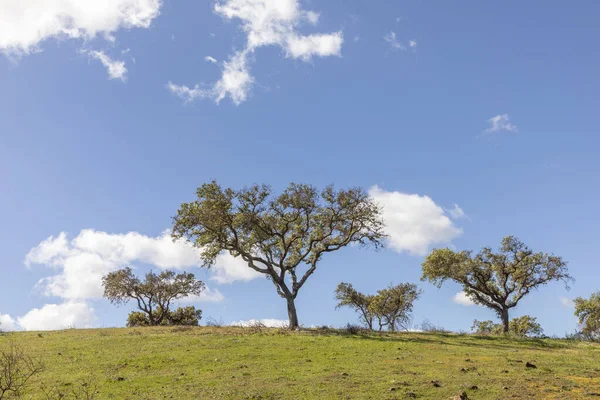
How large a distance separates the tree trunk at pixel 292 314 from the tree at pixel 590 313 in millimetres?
46517

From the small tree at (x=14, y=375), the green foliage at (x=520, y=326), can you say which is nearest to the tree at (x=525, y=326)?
the green foliage at (x=520, y=326)

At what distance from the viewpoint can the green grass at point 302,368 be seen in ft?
56.2

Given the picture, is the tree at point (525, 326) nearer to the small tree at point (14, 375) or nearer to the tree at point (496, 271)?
the tree at point (496, 271)

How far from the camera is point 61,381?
20734mm

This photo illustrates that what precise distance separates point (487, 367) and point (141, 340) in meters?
23.9

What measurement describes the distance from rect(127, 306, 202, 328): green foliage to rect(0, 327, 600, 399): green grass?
1705 inches

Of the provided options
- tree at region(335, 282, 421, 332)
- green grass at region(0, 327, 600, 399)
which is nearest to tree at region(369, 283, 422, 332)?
tree at region(335, 282, 421, 332)

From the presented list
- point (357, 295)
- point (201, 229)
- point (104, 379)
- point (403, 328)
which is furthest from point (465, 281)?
point (104, 379)

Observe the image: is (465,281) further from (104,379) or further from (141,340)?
(104,379)

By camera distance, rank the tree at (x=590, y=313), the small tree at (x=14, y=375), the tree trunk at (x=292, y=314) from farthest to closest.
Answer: the tree at (x=590, y=313) → the tree trunk at (x=292, y=314) → the small tree at (x=14, y=375)

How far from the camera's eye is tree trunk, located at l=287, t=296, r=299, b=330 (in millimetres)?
42547

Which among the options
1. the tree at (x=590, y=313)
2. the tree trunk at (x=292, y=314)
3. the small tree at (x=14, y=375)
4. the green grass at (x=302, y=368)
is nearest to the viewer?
the small tree at (x=14, y=375)

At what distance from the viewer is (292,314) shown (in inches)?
1702

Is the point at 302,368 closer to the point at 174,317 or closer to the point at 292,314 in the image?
the point at 292,314
